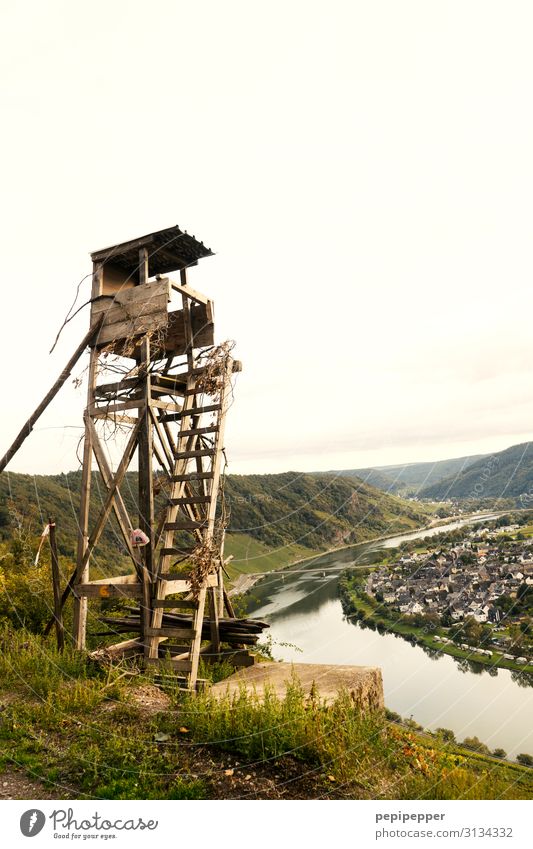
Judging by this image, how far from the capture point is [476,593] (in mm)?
5246

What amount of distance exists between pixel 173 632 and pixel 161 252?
7130mm

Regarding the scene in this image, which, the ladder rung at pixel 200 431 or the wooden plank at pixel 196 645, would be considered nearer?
the wooden plank at pixel 196 645

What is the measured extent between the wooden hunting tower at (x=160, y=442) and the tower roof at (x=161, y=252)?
0.07 ft

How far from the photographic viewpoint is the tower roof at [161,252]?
9.59 m

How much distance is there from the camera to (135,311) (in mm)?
9492

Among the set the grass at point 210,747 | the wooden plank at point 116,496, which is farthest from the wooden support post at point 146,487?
the grass at point 210,747

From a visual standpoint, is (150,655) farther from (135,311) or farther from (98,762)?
(135,311)

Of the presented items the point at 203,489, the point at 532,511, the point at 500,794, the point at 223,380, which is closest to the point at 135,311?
the point at 223,380

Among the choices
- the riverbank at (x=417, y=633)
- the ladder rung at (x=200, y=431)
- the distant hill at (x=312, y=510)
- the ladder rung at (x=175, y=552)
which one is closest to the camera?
the riverbank at (x=417, y=633)

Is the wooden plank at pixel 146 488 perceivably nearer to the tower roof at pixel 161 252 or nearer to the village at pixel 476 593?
the tower roof at pixel 161 252

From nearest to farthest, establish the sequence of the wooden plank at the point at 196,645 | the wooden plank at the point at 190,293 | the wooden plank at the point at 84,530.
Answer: the wooden plank at the point at 196,645 < the wooden plank at the point at 84,530 < the wooden plank at the point at 190,293

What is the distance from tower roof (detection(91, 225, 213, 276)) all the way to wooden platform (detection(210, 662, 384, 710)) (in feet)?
25.4

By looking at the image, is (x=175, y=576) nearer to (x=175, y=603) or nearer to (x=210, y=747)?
(x=175, y=603)

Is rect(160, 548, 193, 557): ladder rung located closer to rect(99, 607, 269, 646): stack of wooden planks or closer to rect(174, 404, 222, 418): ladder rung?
rect(99, 607, 269, 646): stack of wooden planks
